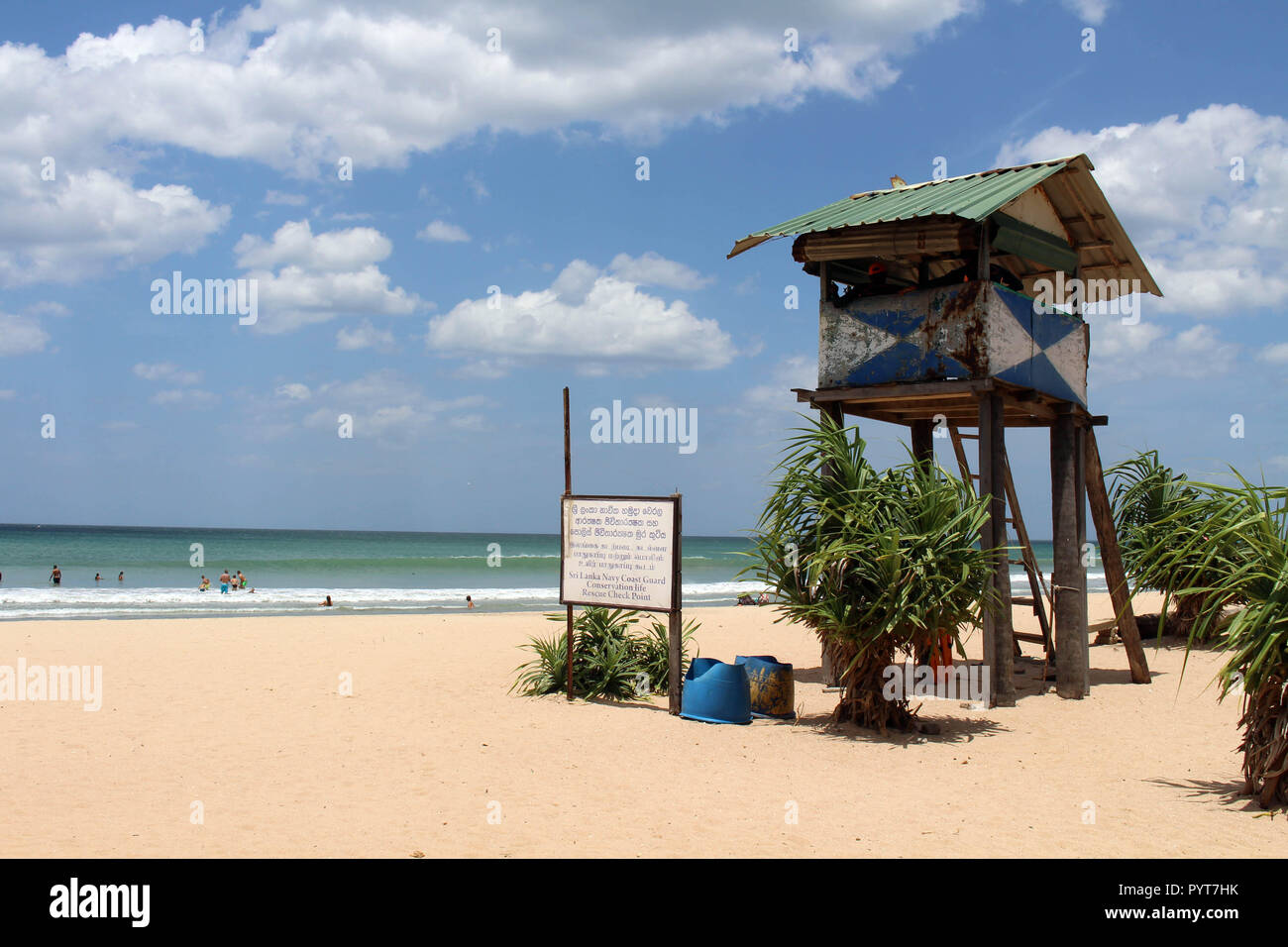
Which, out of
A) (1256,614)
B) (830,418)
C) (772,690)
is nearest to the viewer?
(1256,614)

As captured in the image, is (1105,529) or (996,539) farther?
(1105,529)

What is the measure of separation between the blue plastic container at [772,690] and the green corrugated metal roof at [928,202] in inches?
179

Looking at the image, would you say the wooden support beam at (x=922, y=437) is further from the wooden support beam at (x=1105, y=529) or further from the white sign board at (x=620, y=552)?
the white sign board at (x=620, y=552)

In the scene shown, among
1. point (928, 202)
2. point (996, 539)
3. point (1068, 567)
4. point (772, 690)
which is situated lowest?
point (772, 690)

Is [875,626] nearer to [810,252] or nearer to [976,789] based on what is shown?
[976,789]

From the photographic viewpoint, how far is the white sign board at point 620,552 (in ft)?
30.8

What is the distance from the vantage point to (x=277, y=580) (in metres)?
48.1

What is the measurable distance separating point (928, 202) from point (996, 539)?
144 inches

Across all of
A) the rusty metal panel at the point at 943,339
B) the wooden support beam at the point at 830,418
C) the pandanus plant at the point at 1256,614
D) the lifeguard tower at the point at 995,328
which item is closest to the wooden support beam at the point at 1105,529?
the lifeguard tower at the point at 995,328

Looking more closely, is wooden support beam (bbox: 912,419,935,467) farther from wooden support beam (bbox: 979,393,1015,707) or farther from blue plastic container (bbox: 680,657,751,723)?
blue plastic container (bbox: 680,657,751,723)

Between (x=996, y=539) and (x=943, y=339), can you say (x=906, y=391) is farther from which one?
(x=996, y=539)

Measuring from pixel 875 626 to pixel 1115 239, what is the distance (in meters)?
6.81

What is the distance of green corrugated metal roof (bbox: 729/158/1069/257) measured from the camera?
937cm

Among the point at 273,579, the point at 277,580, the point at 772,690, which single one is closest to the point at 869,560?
the point at 772,690
